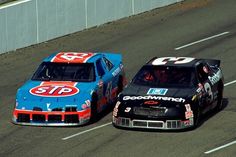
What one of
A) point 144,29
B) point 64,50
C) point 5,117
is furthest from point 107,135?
point 144,29

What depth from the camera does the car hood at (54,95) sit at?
1983 cm

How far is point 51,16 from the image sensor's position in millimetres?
31906

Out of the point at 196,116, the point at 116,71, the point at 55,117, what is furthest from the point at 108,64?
the point at 196,116

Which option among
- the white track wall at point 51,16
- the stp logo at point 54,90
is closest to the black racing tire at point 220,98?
the stp logo at point 54,90

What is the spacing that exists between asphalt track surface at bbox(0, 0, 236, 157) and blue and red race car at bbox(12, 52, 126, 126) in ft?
0.87

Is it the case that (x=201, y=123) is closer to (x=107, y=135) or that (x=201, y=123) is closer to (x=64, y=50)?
(x=107, y=135)

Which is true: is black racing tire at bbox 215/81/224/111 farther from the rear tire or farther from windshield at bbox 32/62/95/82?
windshield at bbox 32/62/95/82

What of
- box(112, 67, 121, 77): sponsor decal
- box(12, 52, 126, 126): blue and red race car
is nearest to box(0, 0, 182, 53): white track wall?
box(112, 67, 121, 77): sponsor decal

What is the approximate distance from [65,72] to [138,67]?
20.6 feet

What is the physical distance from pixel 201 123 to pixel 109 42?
11.9 metres

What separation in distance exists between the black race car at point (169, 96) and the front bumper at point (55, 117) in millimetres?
789

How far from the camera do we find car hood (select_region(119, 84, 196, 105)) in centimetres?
1916

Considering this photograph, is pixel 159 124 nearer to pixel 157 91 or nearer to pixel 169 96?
pixel 169 96

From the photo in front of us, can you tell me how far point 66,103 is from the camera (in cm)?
1980
